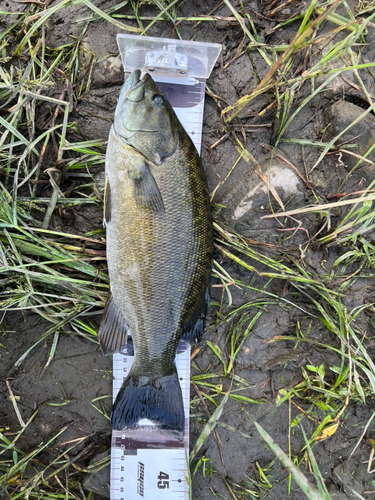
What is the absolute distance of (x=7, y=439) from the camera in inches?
102

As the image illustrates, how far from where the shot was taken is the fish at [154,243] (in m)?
2.32

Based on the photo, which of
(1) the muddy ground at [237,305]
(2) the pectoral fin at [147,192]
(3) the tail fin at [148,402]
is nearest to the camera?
(2) the pectoral fin at [147,192]

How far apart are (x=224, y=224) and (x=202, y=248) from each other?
0.47 metres

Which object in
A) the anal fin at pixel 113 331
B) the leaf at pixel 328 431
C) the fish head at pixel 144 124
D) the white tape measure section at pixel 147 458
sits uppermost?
the fish head at pixel 144 124

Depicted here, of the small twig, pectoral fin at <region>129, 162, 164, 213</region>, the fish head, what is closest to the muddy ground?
the small twig

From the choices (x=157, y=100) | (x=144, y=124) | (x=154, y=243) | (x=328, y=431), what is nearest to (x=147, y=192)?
(x=154, y=243)

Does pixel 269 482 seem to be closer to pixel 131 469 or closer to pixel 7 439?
pixel 131 469

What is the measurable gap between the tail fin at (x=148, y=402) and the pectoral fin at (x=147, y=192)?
124cm

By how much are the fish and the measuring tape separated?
0.28 m

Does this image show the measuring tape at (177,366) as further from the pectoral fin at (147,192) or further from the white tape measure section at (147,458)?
the pectoral fin at (147,192)

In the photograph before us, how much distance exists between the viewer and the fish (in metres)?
2.32

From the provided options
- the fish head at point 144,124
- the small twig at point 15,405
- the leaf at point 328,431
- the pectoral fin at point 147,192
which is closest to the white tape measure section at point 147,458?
the small twig at point 15,405

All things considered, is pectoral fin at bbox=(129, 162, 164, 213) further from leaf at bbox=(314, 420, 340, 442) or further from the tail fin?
leaf at bbox=(314, 420, 340, 442)

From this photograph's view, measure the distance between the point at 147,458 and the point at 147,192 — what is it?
6.84 ft
